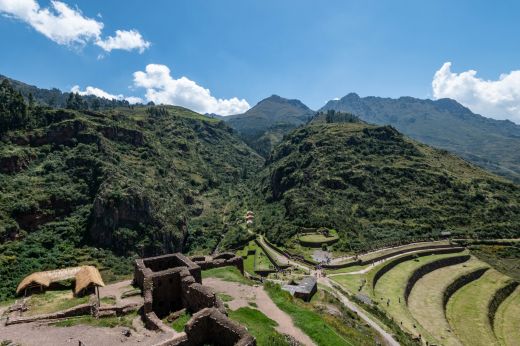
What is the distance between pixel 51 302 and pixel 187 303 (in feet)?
27.1

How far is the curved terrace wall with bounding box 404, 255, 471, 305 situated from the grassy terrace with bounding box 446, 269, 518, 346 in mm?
5281

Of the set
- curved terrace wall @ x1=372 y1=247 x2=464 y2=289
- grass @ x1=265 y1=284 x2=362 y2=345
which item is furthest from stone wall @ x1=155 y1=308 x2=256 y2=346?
curved terrace wall @ x1=372 y1=247 x2=464 y2=289

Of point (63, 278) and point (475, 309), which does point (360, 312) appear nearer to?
point (475, 309)

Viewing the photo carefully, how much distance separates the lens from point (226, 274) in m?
28.5

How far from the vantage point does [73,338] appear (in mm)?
15820

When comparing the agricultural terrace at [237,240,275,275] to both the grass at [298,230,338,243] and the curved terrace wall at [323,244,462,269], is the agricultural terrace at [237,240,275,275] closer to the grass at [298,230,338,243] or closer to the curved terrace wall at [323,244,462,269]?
the grass at [298,230,338,243]

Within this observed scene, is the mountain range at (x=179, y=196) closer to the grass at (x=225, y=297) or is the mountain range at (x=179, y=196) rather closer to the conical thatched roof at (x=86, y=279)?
the conical thatched roof at (x=86, y=279)

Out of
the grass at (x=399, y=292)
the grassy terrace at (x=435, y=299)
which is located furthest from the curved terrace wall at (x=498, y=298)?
the grass at (x=399, y=292)

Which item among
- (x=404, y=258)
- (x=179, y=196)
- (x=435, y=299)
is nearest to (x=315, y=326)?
(x=435, y=299)

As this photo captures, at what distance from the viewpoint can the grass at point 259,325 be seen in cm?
1697

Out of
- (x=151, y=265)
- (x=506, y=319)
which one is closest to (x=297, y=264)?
(x=506, y=319)

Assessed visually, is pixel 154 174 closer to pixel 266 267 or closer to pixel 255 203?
pixel 255 203

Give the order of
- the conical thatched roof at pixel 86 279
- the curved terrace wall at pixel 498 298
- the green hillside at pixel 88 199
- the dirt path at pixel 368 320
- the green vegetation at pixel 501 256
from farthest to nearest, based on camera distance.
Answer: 1. the green vegetation at pixel 501 256
2. the green hillside at pixel 88 199
3. the curved terrace wall at pixel 498 298
4. the dirt path at pixel 368 320
5. the conical thatched roof at pixel 86 279

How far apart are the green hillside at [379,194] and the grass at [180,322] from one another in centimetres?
5504
